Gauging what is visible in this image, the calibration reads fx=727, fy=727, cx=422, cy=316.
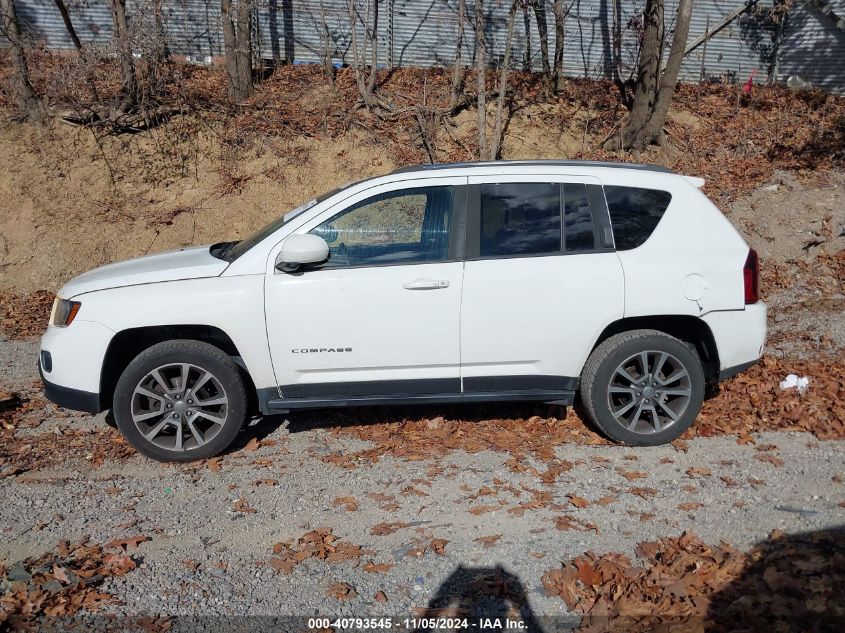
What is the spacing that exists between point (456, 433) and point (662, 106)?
9132 mm

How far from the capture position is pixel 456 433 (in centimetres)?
560

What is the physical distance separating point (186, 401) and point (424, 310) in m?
1.76

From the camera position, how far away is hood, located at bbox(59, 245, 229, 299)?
4.99 metres

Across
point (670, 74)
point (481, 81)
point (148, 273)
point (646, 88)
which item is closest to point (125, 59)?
point (481, 81)

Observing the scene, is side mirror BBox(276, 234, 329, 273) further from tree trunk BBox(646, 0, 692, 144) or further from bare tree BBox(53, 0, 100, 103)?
tree trunk BBox(646, 0, 692, 144)

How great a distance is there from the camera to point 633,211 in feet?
17.1

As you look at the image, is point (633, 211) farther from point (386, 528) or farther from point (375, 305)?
point (386, 528)

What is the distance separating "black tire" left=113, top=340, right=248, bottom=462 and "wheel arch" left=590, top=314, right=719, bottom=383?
2.53 metres

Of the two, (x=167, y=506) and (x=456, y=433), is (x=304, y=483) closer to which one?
(x=167, y=506)

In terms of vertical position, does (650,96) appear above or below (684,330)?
above

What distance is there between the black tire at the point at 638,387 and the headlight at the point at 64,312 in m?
3.57

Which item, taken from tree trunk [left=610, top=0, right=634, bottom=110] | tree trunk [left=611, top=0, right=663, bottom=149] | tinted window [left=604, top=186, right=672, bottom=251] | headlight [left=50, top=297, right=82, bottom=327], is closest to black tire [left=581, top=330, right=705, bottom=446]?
tinted window [left=604, top=186, right=672, bottom=251]

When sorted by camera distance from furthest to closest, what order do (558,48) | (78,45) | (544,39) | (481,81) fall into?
1. (544,39)
2. (558,48)
3. (78,45)
4. (481,81)

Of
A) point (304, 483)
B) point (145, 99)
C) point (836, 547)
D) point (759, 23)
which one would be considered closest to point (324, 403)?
point (304, 483)
